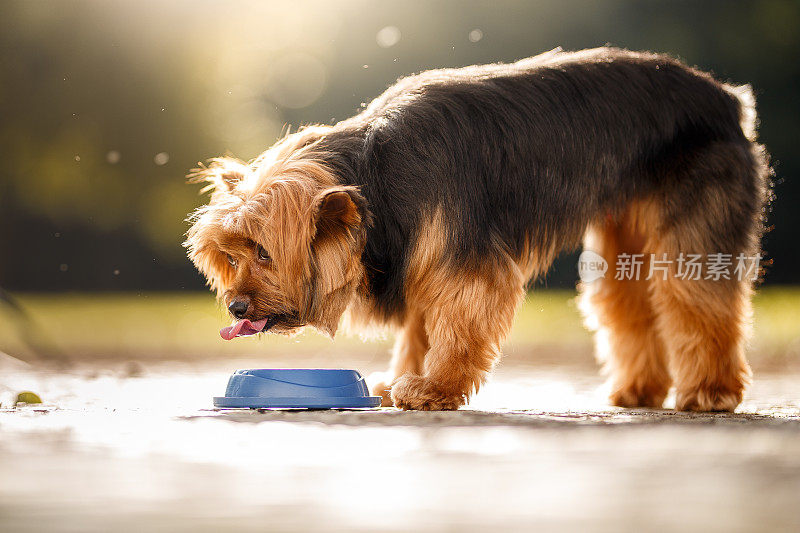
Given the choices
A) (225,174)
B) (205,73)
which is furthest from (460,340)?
(205,73)

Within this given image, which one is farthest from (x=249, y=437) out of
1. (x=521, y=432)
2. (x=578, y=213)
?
(x=578, y=213)

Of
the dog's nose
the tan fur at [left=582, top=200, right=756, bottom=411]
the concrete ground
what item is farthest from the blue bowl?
the tan fur at [left=582, top=200, right=756, bottom=411]

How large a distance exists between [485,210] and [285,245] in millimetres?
868

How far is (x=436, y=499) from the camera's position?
2.24 metres

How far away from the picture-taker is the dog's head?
4262 mm

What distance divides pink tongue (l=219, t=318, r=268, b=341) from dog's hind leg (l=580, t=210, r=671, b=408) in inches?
69.7

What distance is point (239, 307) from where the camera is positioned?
420 cm

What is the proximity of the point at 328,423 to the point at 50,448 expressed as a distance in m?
1.06

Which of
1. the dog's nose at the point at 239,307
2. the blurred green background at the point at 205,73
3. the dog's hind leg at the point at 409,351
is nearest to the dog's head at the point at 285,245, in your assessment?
the dog's nose at the point at 239,307

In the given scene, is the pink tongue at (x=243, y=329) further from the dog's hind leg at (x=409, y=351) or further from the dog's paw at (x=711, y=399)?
the dog's paw at (x=711, y=399)

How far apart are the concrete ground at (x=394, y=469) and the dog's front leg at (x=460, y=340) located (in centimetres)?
16

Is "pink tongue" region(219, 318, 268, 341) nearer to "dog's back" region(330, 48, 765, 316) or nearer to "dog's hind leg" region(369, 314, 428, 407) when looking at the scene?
"dog's back" region(330, 48, 765, 316)

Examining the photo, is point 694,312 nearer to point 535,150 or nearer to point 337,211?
point 535,150

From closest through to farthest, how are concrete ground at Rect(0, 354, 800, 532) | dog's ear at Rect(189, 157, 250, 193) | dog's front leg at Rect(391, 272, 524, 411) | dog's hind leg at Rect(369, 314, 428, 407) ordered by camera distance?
concrete ground at Rect(0, 354, 800, 532) < dog's front leg at Rect(391, 272, 524, 411) < dog's ear at Rect(189, 157, 250, 193) < dog's hind leg at Rect(369, 314, 428, 407)
